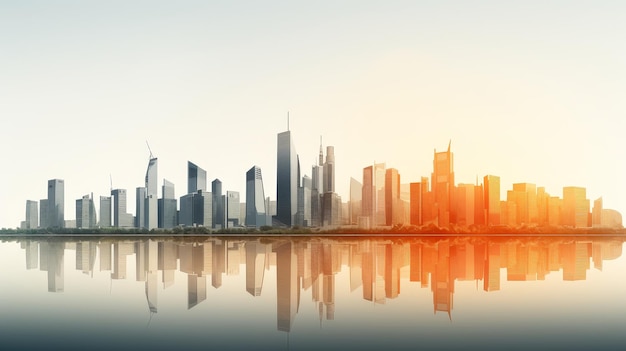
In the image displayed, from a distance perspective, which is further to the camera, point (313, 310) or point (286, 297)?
point (286, 297)

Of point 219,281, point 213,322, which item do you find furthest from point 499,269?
point 213,322

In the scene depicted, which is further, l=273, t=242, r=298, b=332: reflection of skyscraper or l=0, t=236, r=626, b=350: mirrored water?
l=273, t=242, r=298, b=332: reflection of skyscraper

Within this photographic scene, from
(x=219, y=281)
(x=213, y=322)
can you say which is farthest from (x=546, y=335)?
(x=219, y=281)

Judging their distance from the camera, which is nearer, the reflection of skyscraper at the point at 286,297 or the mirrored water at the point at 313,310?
the mirrored water at the point at 313,310

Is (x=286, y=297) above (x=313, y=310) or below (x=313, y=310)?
below

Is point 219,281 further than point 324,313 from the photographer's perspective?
Yes

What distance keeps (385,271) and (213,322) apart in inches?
1071

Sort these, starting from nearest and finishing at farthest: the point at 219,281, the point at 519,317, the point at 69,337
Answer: the point at 69,337 → the point at 519,317 → the point at 219,281

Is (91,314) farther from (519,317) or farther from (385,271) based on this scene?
(385,271)

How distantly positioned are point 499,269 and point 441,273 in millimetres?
10294

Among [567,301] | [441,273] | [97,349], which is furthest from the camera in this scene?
[441,273]

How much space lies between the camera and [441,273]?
159ft

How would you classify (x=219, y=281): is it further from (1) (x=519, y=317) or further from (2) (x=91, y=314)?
(1) (x=519, y=317)

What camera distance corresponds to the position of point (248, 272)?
50.9m
